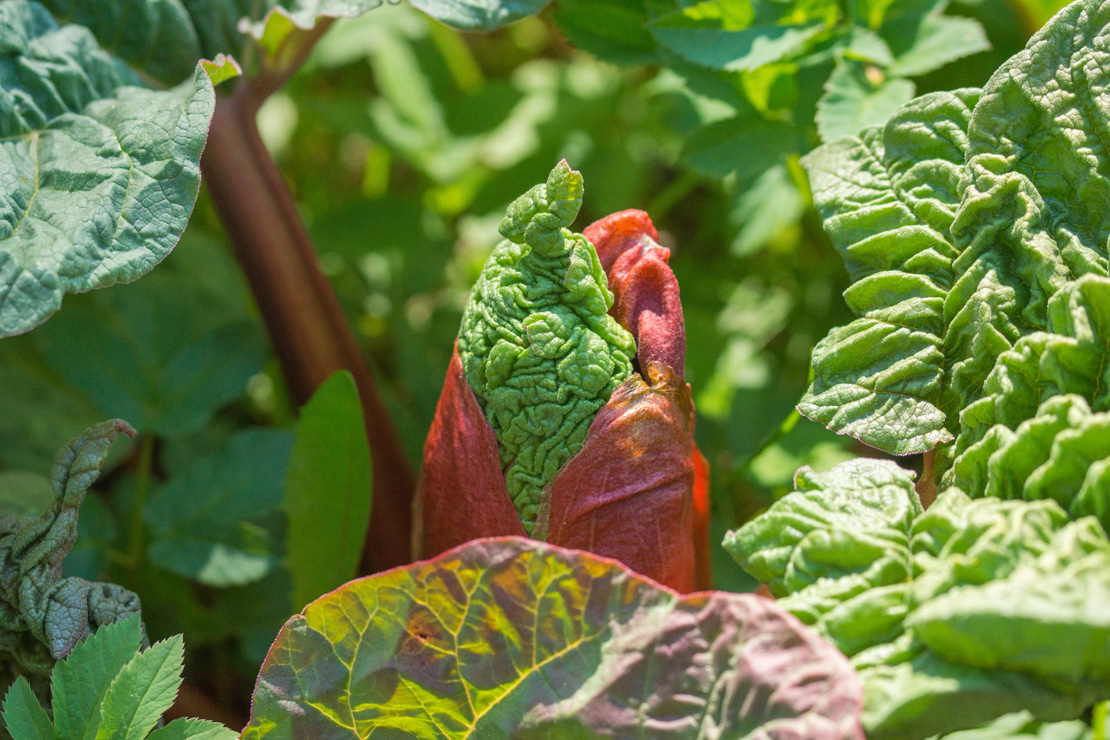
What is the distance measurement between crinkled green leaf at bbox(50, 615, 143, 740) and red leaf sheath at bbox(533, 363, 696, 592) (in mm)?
456

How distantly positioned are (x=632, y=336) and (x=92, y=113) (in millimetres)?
777

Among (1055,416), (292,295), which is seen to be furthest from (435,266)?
(1055,416)

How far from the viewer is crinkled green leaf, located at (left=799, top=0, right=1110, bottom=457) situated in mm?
1014

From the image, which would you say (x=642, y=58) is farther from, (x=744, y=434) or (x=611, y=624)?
(x=611, y=624)

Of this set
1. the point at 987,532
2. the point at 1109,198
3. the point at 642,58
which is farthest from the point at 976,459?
the point at 642,58

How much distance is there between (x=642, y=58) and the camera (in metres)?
1.46

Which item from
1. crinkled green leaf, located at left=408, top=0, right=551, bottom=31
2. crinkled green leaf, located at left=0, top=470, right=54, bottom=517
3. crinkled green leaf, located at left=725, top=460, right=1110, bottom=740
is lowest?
crinkled green leaf, located at left=725, top=460, right=1110, bottom=740

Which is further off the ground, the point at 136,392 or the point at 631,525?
the point at 136,392

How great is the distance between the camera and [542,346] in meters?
1.00

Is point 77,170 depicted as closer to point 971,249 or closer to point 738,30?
point 738,30

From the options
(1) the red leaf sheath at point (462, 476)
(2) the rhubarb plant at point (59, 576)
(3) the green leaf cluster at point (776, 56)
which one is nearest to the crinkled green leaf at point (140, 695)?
(2) the rhubarb plant at point (59, 576)

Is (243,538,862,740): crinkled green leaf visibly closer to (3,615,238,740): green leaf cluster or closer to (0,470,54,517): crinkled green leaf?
(3,615,238,740): green leaf cluster

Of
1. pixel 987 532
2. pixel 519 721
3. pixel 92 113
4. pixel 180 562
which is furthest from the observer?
pixel 180 562

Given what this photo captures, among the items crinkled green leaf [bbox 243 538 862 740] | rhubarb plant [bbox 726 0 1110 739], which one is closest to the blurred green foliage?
rhubarb plant [bbox 726 0 1110 739]
